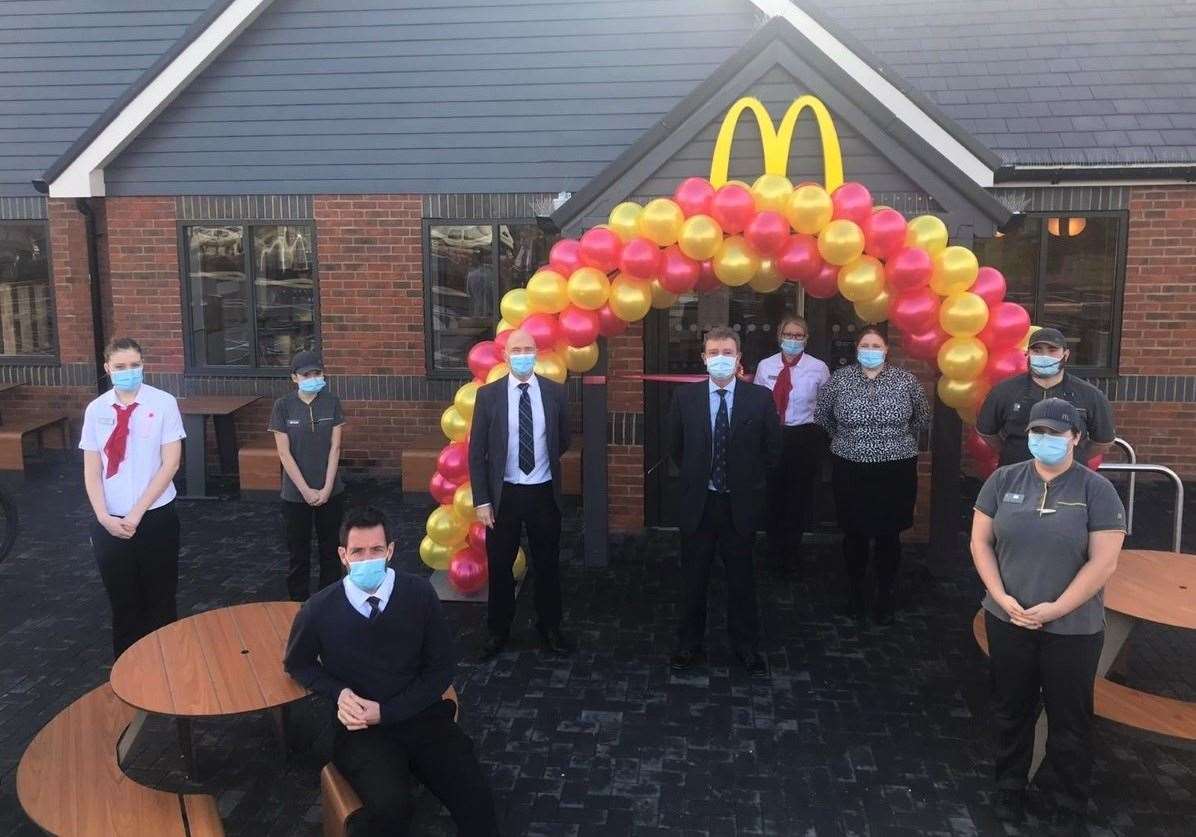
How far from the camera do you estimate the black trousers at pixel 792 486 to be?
23.5ft

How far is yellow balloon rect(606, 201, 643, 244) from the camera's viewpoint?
20.7 ft

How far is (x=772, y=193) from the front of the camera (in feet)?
20.0

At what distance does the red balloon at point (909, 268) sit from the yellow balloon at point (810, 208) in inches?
19.2

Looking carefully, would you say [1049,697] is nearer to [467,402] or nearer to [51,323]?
[467,402]

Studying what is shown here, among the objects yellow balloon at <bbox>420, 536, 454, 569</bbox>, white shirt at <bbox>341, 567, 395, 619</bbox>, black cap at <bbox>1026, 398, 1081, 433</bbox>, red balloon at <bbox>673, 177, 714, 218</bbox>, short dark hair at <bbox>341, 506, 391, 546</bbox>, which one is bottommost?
yellow balloon at <bbox>420, 536, 454, 569</bbox>

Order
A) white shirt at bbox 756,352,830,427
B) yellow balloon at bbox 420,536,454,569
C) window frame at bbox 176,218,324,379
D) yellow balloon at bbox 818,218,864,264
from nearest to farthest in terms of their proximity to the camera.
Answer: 1. yellow balloon at bbox 818,218,864,264
2. yellow balloon at bbox 420,536,454,569
3. white shirt at bbox 756,352,830,427
4. window frame at bbox 176,218,324,379

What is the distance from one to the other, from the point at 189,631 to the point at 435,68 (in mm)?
7177

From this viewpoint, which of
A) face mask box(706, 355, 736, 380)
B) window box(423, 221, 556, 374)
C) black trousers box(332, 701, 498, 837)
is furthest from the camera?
window box(423, 221, 556, 374)

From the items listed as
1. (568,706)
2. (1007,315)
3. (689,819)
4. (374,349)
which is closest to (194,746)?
(568,706)

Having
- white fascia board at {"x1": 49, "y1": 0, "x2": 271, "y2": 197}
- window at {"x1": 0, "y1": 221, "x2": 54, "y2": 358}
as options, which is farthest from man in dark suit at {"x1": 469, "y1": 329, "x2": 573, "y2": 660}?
window at {"x1": 0, "y1": 221, "x2": 54, "y2": 358}

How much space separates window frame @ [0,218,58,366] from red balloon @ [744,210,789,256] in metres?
7.99

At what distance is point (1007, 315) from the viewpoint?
6.03 metres

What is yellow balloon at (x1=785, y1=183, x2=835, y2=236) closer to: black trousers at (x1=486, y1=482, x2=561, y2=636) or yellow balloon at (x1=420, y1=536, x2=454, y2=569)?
black trousers at (x1=486, y1=482, x2=561, y2=636)

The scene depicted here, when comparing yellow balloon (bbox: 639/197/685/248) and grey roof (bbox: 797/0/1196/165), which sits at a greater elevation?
grey roof (bbox: 797/0/1196/165)
